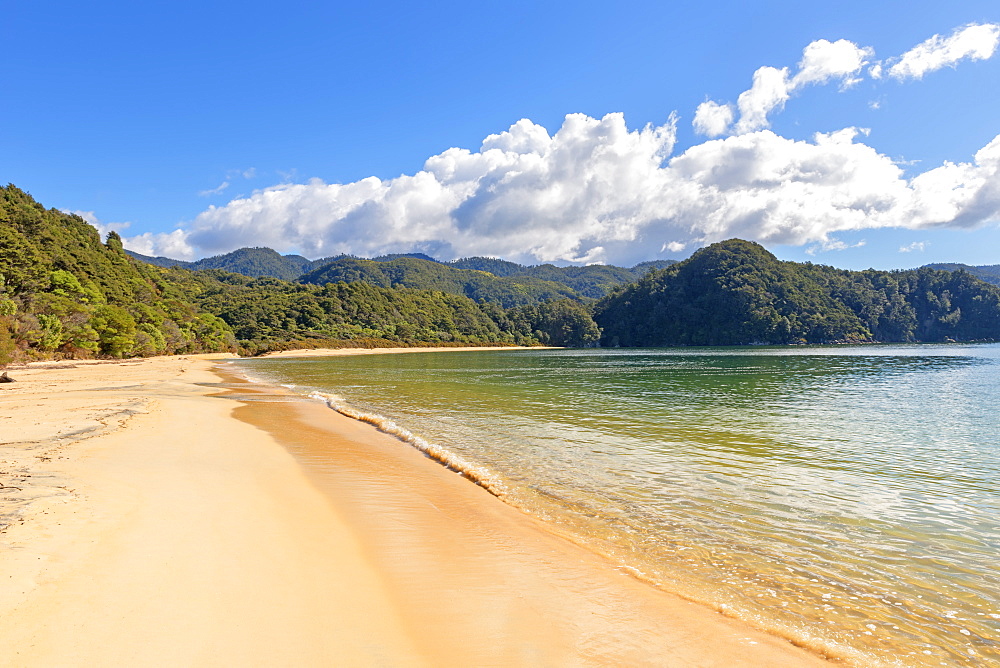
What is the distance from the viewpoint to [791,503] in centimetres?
1005

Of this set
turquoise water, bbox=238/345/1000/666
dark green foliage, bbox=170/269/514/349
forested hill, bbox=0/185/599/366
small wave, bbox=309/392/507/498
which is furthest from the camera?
dark green foliage, bbox=170/269/514/349

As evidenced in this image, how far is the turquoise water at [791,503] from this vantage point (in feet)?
19.2

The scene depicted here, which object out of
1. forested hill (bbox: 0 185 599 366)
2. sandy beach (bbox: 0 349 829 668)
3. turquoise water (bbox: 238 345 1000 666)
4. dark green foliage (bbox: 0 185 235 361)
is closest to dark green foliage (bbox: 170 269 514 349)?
forested hill (bbox: 0 185 599 366)

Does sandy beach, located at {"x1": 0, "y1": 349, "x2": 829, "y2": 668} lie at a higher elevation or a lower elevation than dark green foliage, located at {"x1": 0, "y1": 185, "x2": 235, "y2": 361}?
lower

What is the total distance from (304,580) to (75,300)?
→ 260 ft

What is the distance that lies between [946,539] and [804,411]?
17759mm

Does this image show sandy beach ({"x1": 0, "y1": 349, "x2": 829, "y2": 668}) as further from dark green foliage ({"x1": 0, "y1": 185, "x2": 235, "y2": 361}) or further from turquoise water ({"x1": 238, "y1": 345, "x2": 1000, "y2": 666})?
dark green foliage ({"x1": 0, "y1": 185, "x2": 235, "y2": 361})

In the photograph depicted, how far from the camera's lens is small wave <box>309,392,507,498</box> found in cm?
1141

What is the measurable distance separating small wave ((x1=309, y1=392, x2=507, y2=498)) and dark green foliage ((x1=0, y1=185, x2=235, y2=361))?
4388 centimetres

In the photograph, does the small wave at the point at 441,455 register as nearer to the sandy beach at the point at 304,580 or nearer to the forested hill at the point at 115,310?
the sandy beach at the point at 304,580

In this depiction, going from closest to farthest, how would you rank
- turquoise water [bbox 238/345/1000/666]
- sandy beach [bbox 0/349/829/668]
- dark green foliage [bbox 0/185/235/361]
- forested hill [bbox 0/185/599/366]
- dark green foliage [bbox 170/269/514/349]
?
1. sandy beach [bbox 0/349/829/668]
2. turquoise water [bbox 238/345/1000/666]
3. dark green foliage [bbox 0/185/235/361]
4. forested hill [bbox 0/185/599/366]
5. dark green foliage [bbox 170/269/514/349]

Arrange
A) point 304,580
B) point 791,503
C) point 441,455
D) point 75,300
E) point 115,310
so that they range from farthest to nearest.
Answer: point 115,310
point 75,300
point 441,455
point 791,503
point 304,580

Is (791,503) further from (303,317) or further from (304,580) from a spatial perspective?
(303,317)

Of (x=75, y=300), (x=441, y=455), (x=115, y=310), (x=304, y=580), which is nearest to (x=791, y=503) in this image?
(x=441, y=455)
